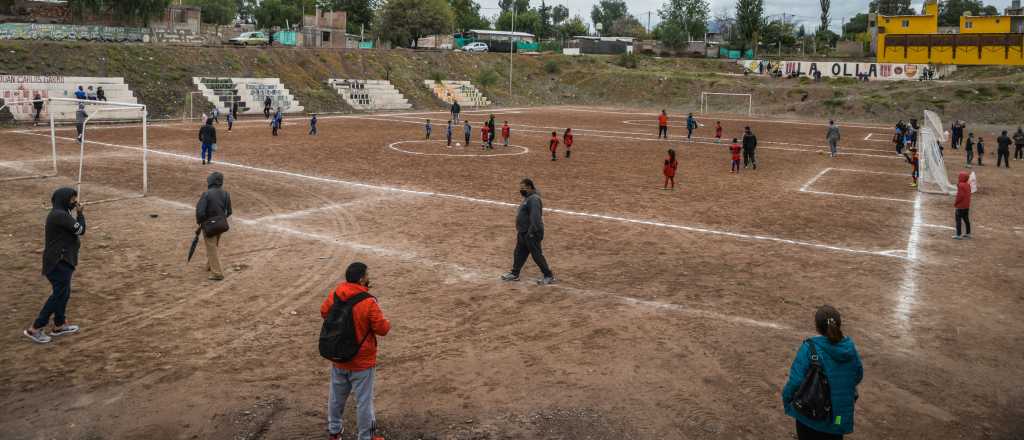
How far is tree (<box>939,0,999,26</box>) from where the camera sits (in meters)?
136

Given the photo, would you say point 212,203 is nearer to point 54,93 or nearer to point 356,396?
point 356,396

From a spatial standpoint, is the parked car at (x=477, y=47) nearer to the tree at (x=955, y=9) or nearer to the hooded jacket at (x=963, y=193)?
the hooded jacket at (x=963, y=193)

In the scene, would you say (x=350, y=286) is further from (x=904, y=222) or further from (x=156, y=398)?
(x=904, y=222)

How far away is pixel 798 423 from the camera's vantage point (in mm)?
6078

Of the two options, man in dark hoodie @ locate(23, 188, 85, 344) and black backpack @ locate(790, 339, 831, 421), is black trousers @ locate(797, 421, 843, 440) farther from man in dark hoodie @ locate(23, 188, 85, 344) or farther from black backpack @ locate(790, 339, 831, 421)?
man in dark hoodie @ locate(23, 188, 85, 344)

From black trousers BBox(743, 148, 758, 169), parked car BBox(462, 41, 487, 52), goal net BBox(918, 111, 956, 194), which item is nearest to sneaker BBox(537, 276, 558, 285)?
goal net BBox(918, 111, 956, 194)

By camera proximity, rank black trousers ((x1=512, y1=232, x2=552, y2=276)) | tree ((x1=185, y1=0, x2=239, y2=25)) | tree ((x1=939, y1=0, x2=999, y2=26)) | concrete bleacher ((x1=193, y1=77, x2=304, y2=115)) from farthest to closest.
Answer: tree ((x1=939, y1=0, x2=999, y2=26)) → tree ((x1=185, y1=0, x2=239, y2=25)) → concrete bleacher ((x1=193, y1=77, x2=304, y2=115)) → black trousers ((x1=512, y1=232, x2=552, y2=276))

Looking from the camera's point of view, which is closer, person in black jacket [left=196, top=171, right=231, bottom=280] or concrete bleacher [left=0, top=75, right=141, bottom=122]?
person in black jacket [left=196, top=171, right=231, bottom=280]

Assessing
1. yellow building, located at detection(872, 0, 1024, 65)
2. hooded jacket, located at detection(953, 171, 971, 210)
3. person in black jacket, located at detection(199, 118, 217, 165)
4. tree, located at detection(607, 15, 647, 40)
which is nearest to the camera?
hooded jacket, located at detection(953, 171, 971, 210)

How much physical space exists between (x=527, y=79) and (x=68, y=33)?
48.6 meters

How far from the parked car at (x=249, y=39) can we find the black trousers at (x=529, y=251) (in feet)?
202

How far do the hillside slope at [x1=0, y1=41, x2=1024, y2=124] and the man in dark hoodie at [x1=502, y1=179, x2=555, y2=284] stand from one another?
40795 mm

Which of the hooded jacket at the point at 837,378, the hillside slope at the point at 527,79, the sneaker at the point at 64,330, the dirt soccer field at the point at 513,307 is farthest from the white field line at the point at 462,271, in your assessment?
the hillside slope at the point at 527,79

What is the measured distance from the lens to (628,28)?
176 metres
